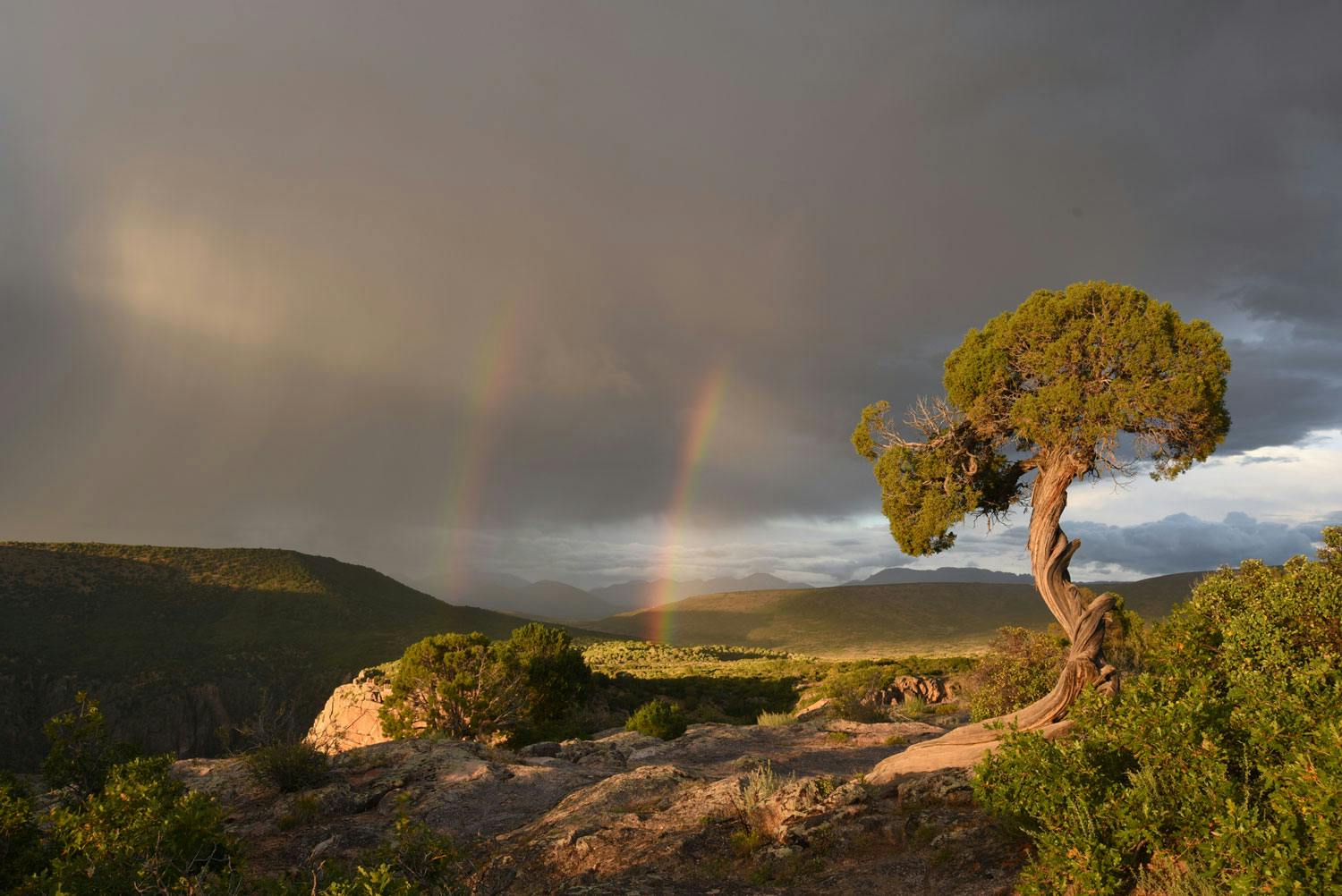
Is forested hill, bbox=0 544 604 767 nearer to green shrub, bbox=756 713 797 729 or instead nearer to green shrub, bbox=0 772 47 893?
green shrub, bbox=756 713 797 729

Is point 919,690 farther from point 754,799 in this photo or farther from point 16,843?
point 16,843

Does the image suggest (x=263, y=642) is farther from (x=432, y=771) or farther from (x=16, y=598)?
(x=432, y=771)

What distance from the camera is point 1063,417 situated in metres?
13.0

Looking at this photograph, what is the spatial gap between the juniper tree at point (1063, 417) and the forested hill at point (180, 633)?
160ft

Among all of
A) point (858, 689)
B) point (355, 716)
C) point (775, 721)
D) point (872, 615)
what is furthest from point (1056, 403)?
point (872, 615)

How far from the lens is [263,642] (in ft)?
246

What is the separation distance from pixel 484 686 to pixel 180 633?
7266 cm

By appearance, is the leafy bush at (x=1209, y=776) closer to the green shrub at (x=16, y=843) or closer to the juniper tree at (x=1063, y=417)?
the juniper tree at (x=1063, y=417)

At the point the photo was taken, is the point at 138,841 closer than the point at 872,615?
Yes

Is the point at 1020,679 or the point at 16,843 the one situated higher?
the point at 1020,679

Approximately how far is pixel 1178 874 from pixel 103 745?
15.6 metres

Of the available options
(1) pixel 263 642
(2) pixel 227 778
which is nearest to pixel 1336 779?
(2) pixel 227 778

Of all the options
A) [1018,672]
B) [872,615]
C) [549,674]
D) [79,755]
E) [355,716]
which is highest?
[1018,672]

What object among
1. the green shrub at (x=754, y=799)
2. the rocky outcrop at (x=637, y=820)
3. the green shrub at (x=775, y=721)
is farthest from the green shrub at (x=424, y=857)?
the green shrub at (x=775, y=721)
